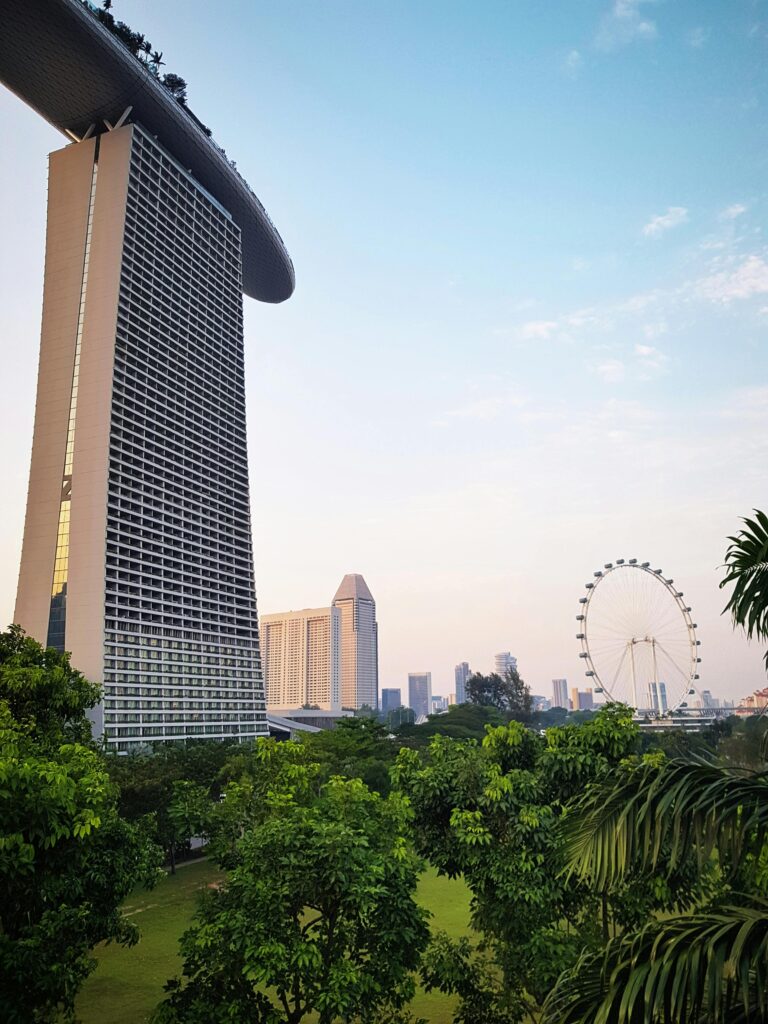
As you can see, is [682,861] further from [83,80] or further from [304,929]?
[83,80]

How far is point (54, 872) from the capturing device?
36.8ft

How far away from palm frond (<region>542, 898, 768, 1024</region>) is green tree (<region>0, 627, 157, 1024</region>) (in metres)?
8.49

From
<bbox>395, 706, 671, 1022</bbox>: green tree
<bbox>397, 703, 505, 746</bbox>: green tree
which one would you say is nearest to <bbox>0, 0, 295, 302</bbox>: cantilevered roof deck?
<bbox>397, 703, 505, 746</bbox>: green tree

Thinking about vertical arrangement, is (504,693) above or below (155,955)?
above

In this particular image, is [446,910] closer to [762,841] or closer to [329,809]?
[329,809]

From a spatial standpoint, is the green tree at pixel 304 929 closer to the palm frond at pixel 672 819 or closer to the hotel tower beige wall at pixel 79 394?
the palm frond at pixel 672 819

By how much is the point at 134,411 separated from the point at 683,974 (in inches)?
2549

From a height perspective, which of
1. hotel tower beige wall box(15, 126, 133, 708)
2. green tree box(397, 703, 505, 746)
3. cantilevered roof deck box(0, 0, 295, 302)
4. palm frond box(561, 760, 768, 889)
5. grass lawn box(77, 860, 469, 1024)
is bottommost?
grass lawn box(77, 860, 469, 1024)

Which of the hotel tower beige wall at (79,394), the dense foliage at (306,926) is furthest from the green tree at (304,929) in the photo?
the hotel tower beige wall at (79,394)

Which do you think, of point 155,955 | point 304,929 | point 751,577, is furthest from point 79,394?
point 751,577

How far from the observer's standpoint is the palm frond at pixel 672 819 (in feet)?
15.5

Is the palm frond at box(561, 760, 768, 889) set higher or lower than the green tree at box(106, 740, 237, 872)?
higher

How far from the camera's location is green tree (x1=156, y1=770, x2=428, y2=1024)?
10.1 m

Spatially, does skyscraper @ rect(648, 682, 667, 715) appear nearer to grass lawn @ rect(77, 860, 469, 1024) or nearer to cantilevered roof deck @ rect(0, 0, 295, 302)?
grass lawn @ rect(77, 860, 469, 1024)
